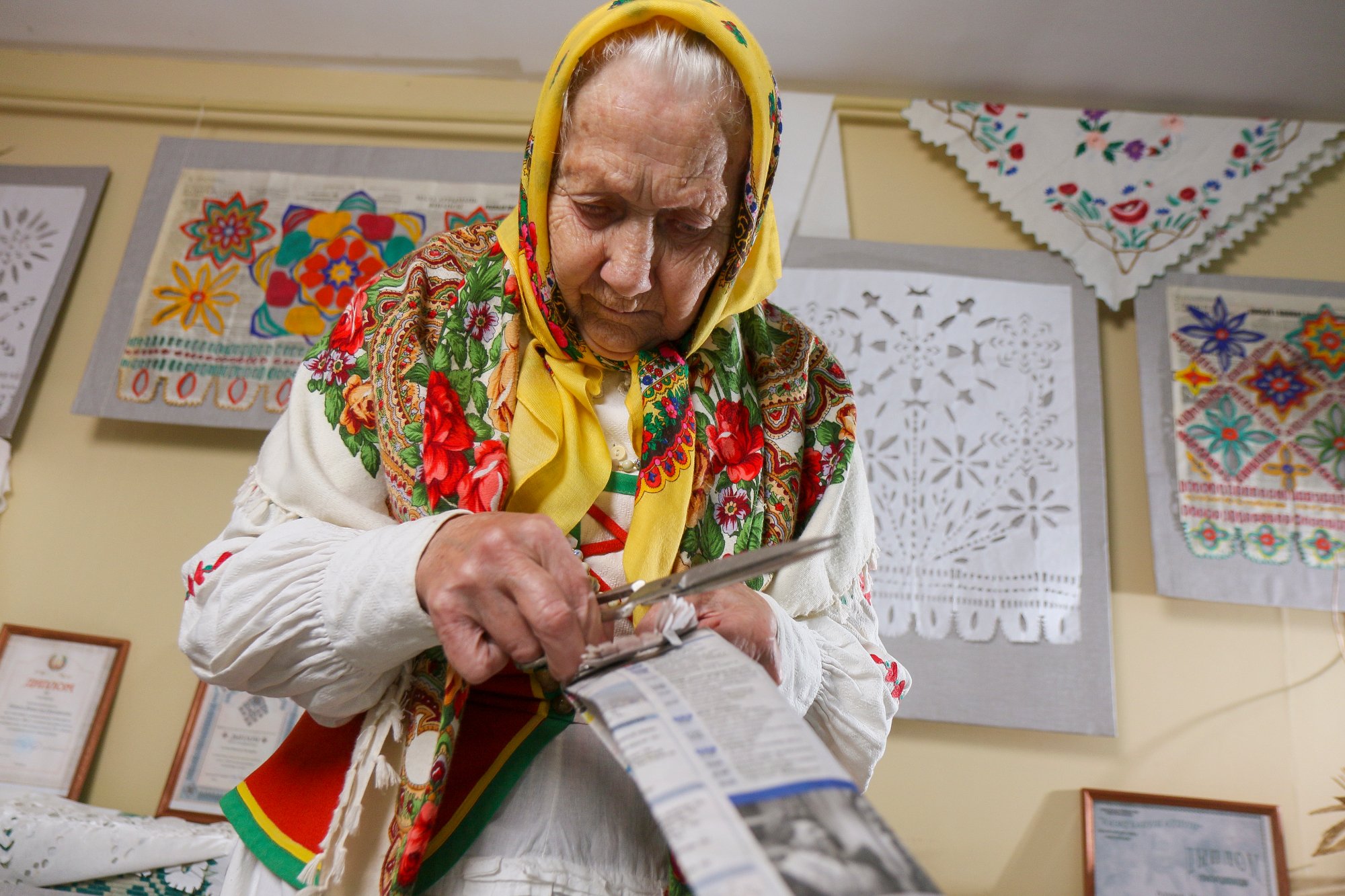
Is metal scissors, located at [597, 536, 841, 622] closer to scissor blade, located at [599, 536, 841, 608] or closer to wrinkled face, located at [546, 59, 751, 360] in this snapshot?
scissor blade, located at [599, 536, 841, 608]

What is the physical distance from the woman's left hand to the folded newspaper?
0.27 feet

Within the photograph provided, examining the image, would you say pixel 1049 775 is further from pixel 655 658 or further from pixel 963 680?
pixel 655 658

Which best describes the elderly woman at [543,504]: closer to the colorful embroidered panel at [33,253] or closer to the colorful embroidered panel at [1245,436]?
the colorful embroidered panel at [1245,436]

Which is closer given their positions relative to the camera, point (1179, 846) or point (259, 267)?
point (1179, 846)

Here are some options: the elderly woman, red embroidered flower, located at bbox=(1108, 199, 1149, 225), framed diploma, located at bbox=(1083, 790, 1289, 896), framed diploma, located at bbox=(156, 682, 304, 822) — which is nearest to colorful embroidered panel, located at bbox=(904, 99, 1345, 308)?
red embroidered flower, located at bbox=(1108, 199, 1149, 225)

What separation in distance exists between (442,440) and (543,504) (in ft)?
0.34

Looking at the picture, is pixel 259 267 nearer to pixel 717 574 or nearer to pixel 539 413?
pixel 539 413

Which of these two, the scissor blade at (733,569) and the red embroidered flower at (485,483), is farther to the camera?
the red embroidered flower at (485,483)

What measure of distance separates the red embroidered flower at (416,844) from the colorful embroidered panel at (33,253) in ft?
6.40

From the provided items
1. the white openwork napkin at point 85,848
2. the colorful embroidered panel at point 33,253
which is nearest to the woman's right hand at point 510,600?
the white openwork napkin at point 85,848

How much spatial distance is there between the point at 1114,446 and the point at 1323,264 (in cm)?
67

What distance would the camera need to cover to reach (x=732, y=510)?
90 cm

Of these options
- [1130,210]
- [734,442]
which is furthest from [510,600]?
[1130,210]

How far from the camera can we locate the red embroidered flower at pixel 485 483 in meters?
0.80
